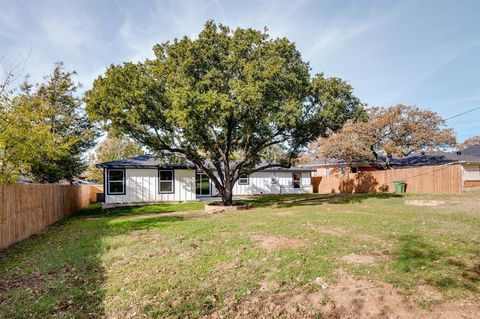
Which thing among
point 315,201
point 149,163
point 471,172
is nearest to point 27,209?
point 149,163

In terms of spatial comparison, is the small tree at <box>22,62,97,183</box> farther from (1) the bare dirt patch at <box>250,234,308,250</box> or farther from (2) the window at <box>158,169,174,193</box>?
(1) the bare dirt patch at <box>250,234,308,250</box>

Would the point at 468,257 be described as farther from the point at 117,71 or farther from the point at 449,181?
the point at 449,181

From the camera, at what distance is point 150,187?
22484 mm

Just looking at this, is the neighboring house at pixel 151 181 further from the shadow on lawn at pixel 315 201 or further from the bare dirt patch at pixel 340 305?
the bare dirt patch at pixel 340 305

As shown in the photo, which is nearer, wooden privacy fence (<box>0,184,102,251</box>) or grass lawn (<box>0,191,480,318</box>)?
grass lawn (<box>0,191,480,318</box>)

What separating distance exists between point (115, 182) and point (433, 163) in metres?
31.5

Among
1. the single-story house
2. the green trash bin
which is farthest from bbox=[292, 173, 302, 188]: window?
the green trash bin

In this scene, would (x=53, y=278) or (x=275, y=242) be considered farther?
(x=275, y=242)

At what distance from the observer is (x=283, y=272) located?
5434 mm

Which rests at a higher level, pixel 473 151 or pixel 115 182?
pixel 473 151

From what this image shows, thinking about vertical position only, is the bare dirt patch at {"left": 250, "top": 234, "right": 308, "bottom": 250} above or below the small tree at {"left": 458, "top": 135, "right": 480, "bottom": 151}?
below

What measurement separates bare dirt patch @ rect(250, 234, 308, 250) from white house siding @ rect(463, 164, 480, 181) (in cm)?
3088

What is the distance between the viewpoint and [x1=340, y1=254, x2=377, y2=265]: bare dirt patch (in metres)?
5.82

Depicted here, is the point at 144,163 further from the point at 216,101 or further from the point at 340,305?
the point at 340,305
